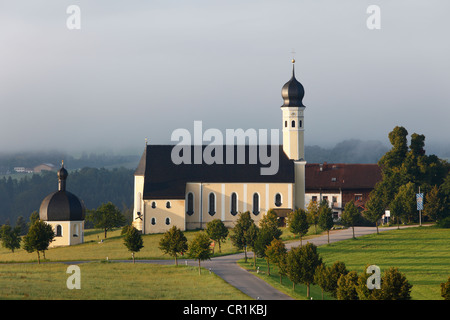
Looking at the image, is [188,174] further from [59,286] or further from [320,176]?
[59,286]

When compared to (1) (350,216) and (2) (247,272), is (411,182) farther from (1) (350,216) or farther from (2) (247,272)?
(2) (247,272)

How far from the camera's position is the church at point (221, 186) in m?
96.2

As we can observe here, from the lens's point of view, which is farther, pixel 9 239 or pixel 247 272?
pixel 9 239

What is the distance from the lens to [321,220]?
80250mm

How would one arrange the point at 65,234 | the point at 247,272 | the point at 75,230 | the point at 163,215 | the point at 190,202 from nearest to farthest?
the point at 247,272
the point at 65,234
the point at 75,230
the point at 163,215
the point at 190,202

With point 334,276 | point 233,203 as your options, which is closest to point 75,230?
point 233,203

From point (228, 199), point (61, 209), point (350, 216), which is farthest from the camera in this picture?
point (228, 199)

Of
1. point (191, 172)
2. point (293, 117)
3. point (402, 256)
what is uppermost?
point (293, 117)

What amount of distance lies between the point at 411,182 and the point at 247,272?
3459 cm

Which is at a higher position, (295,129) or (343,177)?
(295,129)

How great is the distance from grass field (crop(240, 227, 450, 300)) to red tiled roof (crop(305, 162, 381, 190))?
75.8ft

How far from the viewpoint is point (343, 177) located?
110188 millimetres

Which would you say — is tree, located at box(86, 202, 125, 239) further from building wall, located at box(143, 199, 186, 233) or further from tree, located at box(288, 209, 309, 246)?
tree, located at box(288, 209, 309, 246)

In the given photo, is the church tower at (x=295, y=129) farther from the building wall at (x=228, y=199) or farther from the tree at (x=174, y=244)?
the tree at (x=174, y=244)
